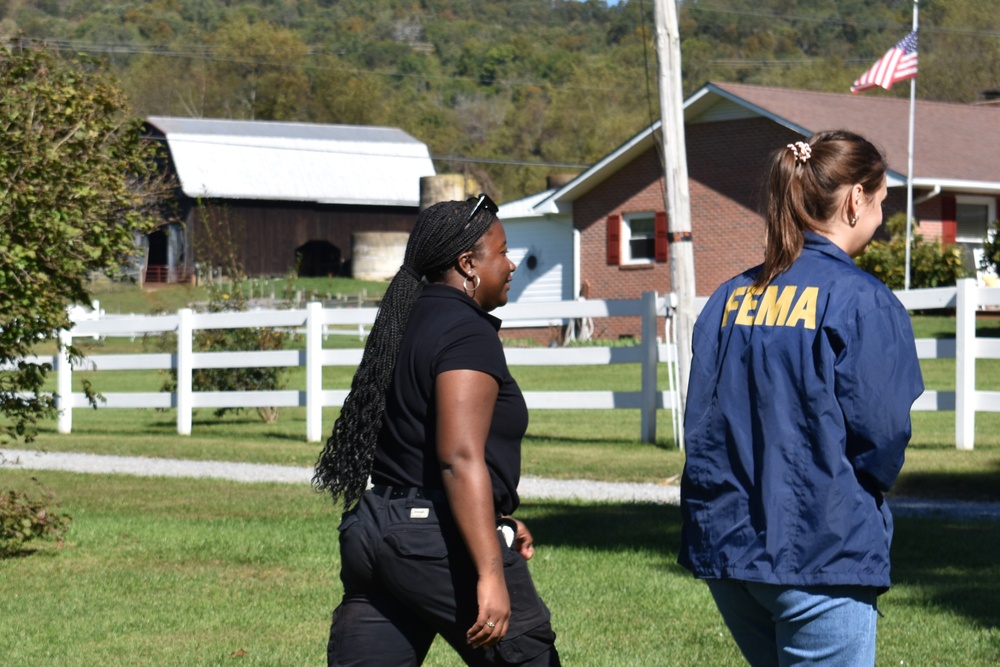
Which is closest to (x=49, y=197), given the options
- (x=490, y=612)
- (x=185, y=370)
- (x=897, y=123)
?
(x=490, y=612)

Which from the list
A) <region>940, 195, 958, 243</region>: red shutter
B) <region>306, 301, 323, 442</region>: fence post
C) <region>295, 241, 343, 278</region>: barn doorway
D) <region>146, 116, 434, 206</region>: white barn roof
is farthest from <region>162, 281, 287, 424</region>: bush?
<region>295, 241, 343, 278</region>: barn doorway

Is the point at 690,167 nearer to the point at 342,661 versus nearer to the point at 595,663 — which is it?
the point at 595,663

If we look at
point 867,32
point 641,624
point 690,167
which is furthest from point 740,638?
point 867,32

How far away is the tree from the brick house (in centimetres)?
2051

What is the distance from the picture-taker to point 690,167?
104ft

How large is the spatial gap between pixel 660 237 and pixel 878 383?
29.4 m

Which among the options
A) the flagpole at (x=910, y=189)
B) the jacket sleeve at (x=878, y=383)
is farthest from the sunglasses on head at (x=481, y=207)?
the flagpole at (x=910, y=189)

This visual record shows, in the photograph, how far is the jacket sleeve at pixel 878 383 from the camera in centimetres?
290

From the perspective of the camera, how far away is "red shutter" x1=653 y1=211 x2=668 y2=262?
3192 cm

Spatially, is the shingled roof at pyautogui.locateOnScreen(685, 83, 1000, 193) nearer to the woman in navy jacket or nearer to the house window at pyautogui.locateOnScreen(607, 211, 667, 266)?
the house window at pyautogui.locateOnScreen(607, 211, 667, 266)

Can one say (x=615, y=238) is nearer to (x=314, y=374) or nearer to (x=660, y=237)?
(x=660, y=237)

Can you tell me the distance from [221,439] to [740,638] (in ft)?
40.7

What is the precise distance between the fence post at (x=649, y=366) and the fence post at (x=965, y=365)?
288 cm

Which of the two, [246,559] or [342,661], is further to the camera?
[246,559]
